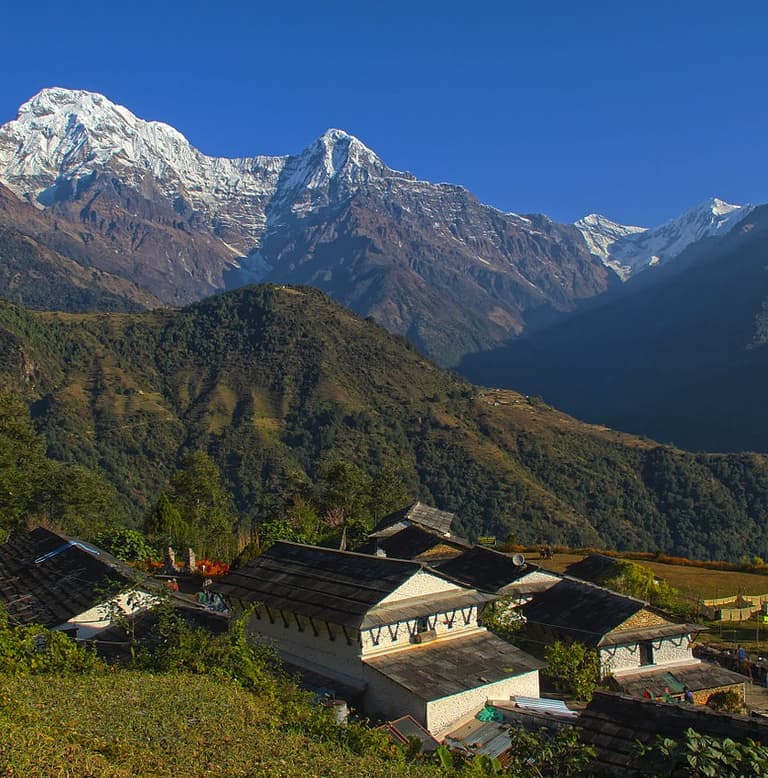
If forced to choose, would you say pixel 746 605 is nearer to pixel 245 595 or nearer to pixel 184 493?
pixel 245 595

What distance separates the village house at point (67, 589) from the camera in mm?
23516

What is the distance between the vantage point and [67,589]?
25.9 meters

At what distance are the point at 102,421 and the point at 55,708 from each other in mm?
131989

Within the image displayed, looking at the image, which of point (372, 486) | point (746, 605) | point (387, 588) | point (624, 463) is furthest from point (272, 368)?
point (387, 588)

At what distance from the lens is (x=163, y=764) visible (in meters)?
10.2

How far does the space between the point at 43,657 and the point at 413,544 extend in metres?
28.1

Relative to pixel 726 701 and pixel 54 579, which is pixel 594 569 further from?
pixel 54 579

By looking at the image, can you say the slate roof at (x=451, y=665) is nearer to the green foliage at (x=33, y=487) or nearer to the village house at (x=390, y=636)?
the village house at (x=390, y=636)

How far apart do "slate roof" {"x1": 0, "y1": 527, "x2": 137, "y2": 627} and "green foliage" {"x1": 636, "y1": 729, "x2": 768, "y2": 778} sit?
1562 cm

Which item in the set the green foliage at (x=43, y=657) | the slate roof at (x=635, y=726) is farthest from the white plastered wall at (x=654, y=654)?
the green foliage at (x=43, y=657)

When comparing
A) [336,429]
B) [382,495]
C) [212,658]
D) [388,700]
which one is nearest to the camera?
[212,658]

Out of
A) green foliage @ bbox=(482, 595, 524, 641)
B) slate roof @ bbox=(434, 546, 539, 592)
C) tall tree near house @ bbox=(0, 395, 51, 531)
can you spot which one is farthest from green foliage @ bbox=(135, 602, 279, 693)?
tall tree near house @ bbox=(0, 395, 51, 531)

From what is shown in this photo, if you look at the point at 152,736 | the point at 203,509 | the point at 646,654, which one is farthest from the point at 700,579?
the point at 152,736

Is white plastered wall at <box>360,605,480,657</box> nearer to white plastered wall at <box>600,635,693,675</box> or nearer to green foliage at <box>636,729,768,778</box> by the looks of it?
white plastered wall at <box>600,635,693,675</box>
